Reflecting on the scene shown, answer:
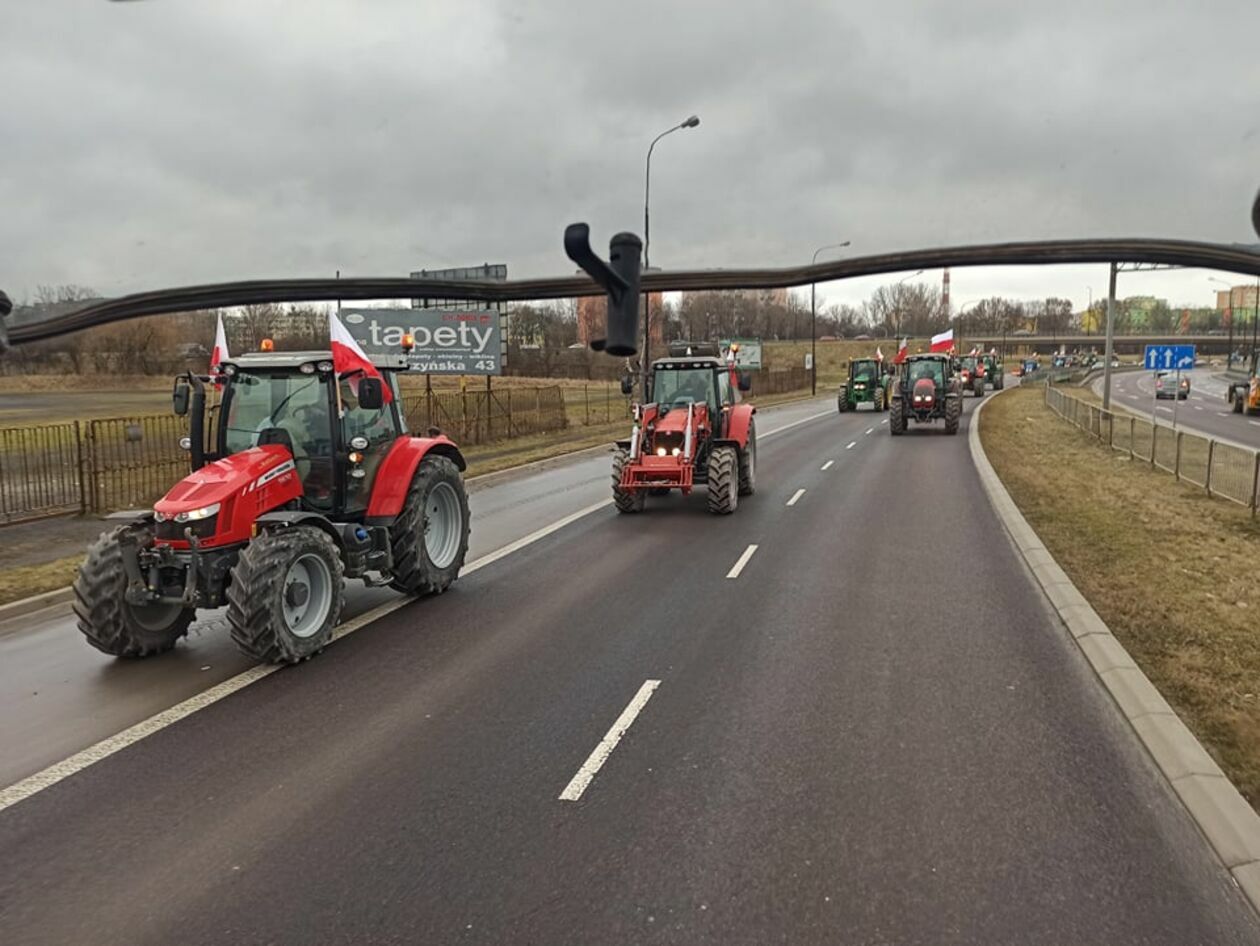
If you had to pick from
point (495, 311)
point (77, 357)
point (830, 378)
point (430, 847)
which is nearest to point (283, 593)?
point (430, 847)

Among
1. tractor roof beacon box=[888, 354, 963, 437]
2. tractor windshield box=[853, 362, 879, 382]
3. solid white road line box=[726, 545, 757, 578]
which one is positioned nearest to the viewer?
solid white road line box=[726, 545, 757, 578]

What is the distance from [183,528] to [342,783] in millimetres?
2660

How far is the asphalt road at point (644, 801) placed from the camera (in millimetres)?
3396

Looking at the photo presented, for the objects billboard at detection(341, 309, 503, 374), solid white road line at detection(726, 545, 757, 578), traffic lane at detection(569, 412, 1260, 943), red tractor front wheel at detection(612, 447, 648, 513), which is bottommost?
solid white road line at detection(726, 545, 757, 578)

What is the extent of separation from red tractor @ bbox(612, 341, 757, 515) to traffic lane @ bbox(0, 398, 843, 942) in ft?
17.8

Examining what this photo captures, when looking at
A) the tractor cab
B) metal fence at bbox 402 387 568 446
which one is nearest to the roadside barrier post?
the tractor cab

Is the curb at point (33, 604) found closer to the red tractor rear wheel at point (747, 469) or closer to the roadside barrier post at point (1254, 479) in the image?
the red tractor rear wheel at point (747, 469)

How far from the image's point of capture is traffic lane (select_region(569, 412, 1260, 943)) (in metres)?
3.37

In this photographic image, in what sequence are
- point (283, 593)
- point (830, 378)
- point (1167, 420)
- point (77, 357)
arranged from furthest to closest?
point (830, 378) < point (77, 357) < point (1167, 420) < point (283, 593)

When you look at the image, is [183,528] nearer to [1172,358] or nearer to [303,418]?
[303,418]

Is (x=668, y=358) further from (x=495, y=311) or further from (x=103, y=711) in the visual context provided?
(x=495, y=311)

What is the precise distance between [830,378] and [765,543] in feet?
287

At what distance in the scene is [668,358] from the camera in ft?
49.0

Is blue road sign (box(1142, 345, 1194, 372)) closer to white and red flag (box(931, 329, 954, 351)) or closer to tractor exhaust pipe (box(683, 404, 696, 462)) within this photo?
white and red flag (box(931, 329, 954, 351))
